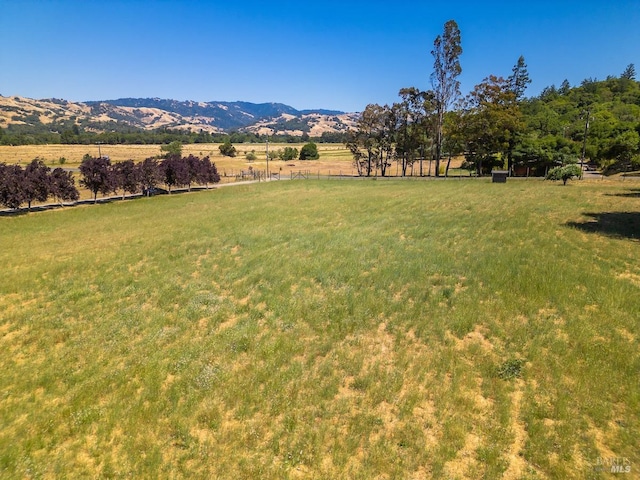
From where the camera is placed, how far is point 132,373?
9.23 metres

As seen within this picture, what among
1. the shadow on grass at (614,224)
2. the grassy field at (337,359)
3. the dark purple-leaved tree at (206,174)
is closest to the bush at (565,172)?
the shadow on grass at (614,224)

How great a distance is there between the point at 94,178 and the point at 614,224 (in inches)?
2037

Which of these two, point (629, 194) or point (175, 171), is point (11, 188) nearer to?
point (175, 171)

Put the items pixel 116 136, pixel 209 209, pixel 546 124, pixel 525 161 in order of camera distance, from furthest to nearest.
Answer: pixel 116 136
pixel 546 124
pixel 525 161
pixel 209 209

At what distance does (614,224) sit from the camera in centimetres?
1769

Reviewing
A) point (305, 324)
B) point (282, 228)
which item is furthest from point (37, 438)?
point (282, 228)

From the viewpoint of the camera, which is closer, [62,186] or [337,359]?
[337,359]

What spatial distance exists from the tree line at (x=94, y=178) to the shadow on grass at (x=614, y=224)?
49.4 meters

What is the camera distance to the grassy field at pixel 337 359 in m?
6.53

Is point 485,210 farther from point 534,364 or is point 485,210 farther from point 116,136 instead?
point 116,136

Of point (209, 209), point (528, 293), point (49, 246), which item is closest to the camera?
point (528, 293)

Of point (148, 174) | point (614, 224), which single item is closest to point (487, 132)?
point (614, 224)

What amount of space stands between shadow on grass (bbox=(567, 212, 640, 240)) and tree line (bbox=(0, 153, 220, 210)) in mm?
49448

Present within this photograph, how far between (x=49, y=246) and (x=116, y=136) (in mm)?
203650
